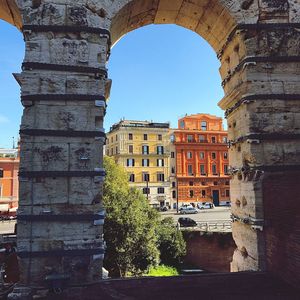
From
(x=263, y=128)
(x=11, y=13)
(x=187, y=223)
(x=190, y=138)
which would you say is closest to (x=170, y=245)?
(x=187, y=223)

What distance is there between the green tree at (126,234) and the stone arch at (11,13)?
42.8 feet

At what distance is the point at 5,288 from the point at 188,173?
44.1m

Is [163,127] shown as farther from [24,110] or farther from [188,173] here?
[24,110]

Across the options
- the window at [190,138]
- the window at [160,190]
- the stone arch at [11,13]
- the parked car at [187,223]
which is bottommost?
the parked car at [187,223]

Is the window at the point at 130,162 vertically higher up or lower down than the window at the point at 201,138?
lower down

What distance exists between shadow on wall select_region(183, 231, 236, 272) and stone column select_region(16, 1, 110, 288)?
1873 centimetres

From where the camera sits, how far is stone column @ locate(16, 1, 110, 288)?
262 inches

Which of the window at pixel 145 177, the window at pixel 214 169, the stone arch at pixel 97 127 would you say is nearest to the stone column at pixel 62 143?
the stone arch at pixel 97 127

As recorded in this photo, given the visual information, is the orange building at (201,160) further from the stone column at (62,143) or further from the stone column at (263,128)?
the stone column at (62,143)

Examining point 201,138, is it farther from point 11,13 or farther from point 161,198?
point 11,13

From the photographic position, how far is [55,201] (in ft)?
22.5

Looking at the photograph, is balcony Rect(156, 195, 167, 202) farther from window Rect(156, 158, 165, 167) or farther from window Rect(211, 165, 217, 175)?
window Rect(211, 165, 217, 175)

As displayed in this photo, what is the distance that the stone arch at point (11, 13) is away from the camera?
7855mm

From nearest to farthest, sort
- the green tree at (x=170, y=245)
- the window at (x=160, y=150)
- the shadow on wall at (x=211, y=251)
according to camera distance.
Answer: the shadow on wall at (x=211, y=251)
the green tree at (x=170, y=245)
the window at (x=160, y=150)
